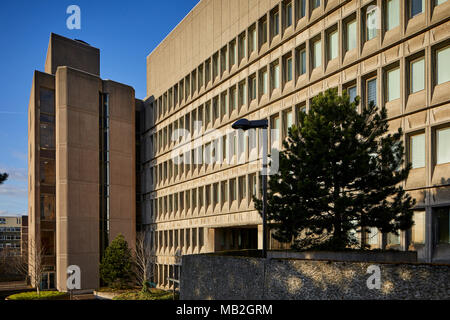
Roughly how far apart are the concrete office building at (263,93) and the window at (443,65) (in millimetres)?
44

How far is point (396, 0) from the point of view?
2125 cm

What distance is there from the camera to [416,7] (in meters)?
20.4

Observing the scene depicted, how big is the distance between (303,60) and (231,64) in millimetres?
8647

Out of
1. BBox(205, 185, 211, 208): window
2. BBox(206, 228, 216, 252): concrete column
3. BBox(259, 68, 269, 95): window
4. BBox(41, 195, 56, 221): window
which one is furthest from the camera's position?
BBox(41, 195, 56, 221): window

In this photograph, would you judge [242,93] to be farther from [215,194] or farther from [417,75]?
[417,75]

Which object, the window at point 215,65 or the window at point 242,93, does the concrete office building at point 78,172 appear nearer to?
the window at point 215,65

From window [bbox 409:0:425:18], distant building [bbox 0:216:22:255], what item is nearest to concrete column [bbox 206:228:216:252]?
window [bbox 409:0:425:18]

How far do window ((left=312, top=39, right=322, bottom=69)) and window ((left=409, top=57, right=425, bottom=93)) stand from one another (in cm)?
638

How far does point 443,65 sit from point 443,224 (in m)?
6.55

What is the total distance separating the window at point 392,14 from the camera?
2122cm

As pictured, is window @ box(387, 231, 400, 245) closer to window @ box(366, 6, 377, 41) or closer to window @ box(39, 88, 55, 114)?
window @ box(366, 6, 377, 41)

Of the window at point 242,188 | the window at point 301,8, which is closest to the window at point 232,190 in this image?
the window at point 242,188

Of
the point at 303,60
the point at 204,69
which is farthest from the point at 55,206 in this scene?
the point at 303,60

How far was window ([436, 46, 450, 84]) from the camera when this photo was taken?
18688 millimetres
